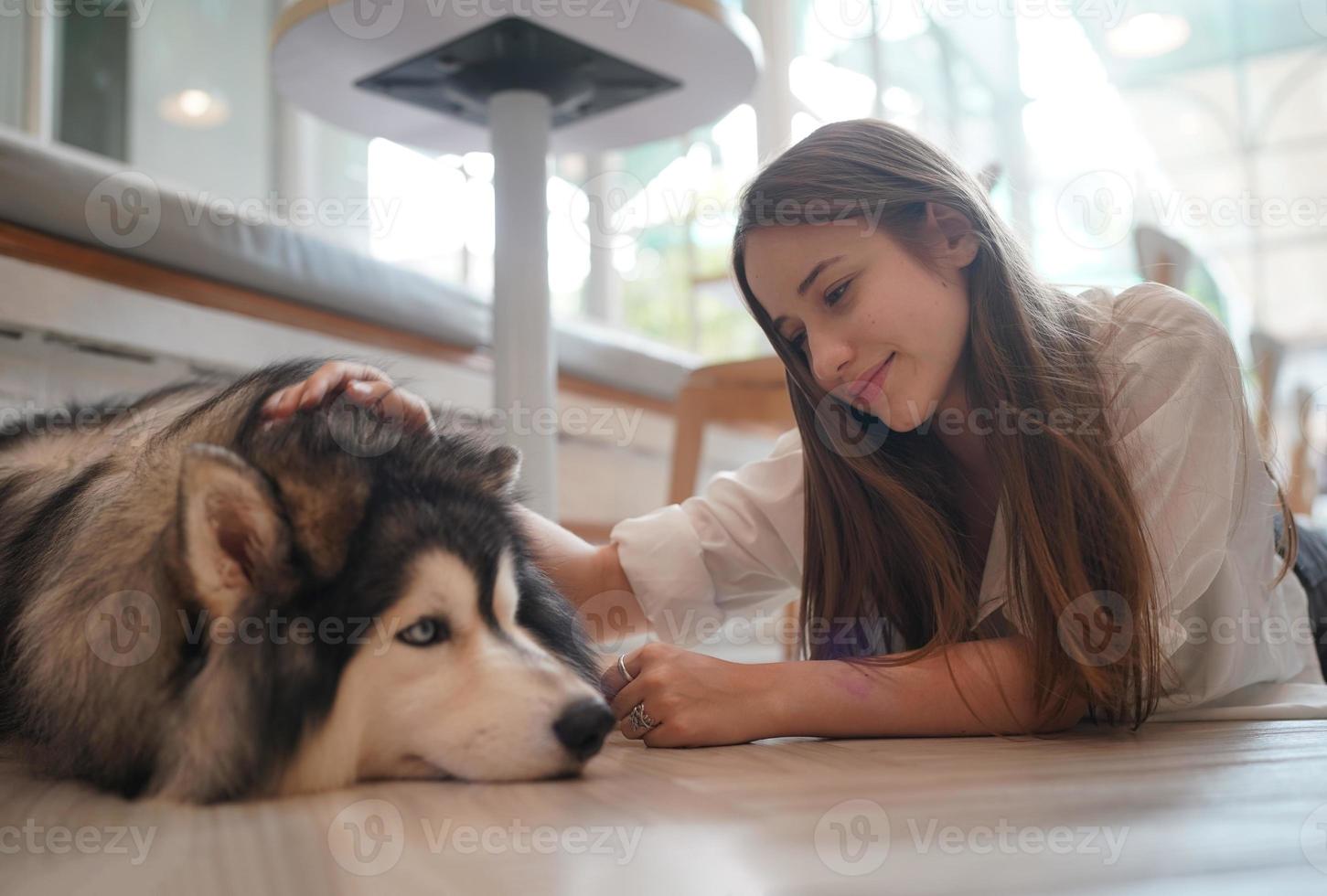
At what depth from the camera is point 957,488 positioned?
4.27 feet

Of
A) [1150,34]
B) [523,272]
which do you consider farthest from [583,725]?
[1150,34]

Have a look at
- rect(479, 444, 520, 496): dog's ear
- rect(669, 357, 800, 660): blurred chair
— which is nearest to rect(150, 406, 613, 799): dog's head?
rect(479, 444, 520, 496): dog's ear

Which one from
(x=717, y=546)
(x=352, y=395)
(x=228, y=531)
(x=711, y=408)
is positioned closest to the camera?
(x=228, y=531)

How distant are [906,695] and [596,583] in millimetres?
483

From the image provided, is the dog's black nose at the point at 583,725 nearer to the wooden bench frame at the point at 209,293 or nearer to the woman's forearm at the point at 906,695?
the woman's forearm at the point at 906,695

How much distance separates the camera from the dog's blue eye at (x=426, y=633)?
794 millimetres

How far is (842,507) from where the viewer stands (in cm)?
127

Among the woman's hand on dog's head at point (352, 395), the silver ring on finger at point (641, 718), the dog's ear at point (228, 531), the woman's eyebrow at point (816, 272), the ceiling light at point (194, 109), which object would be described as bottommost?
the silver ring on finger at point (641, 718)

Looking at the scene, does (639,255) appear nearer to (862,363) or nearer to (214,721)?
(862,363)

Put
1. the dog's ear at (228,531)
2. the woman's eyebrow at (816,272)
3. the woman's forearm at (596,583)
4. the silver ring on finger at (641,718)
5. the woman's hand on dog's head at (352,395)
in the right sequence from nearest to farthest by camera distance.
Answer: the dog's ear at (228,531)
the woman's hand on dog's head at (352,395)
the silver ring on finger at (641,718)
the woman's eyebrow at (816,272)
the woman's forearm at (596,583)

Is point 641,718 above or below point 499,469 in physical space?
below

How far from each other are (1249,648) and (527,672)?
35.4 inches

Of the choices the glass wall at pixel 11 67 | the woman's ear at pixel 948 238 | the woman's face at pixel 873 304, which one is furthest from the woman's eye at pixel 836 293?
the glass wall at pixel 11 67

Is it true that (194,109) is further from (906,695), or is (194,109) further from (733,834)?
(733,834)
